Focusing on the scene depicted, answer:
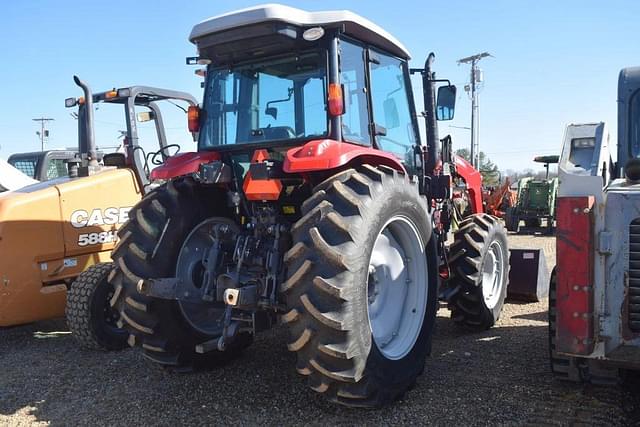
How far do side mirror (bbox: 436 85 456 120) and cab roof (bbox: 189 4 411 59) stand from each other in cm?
126

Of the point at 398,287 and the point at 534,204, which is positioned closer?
the point at 398,287

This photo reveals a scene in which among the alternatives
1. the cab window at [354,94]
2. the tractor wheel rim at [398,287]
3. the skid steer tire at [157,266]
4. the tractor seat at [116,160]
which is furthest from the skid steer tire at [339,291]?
the tractor seat at [116,160]

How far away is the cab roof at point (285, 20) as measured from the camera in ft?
12.0

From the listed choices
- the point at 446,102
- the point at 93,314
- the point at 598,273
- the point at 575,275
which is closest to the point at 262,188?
the point at 575,275

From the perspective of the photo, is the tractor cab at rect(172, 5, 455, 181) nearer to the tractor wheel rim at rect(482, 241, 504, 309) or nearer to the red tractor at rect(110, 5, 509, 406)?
the red tractor at rect(110, 5, 509, 406)

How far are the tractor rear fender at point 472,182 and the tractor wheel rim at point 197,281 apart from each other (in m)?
3.16

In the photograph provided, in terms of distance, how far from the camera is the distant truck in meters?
9.21

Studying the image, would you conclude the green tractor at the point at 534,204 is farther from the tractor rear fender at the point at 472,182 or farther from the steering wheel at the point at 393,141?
the steering wheel at the point at 393,141

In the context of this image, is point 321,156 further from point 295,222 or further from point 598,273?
point 598,273

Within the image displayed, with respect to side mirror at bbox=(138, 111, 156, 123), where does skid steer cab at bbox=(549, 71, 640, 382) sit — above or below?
below

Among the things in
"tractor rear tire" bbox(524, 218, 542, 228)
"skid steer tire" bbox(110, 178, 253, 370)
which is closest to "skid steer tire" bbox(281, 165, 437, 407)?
"skid steer tire" bbox(110, 178, 253, 370)

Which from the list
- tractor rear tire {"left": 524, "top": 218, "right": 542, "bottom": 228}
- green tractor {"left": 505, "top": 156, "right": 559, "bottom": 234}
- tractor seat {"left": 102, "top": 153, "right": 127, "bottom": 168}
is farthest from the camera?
tractor rear tire {"left": 524, "top": 218, "right": 542, "bottom": 228}

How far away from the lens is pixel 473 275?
544cm

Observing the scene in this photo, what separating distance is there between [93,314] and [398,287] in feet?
9.81
